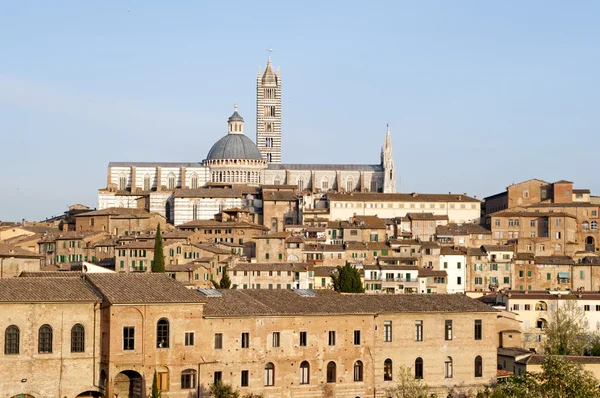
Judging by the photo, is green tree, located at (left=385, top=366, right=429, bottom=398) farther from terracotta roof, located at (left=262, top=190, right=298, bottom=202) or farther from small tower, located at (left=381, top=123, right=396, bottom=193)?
small tower, located at (left=381, top=123, right=396, bottom=193)

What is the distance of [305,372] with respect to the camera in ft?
128

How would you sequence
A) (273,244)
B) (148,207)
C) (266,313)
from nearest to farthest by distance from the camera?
(266,313), (273,244), (148,207)

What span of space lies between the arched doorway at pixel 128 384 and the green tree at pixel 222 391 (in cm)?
221

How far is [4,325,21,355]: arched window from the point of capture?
3434 cm

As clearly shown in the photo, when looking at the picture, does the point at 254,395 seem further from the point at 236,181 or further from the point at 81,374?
the point at 236,181

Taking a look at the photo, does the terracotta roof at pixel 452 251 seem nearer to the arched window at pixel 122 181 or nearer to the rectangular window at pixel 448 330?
the rectangular window at pixel 448 330

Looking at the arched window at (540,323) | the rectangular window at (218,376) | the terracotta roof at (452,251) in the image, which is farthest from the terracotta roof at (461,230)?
the rectangular window at (218,376)

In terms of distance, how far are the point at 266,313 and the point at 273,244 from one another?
35.2 metres

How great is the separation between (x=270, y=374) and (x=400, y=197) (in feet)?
182

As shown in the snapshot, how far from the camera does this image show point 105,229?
83.9 metres

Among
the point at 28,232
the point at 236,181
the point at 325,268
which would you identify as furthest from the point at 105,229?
the point at 236,181

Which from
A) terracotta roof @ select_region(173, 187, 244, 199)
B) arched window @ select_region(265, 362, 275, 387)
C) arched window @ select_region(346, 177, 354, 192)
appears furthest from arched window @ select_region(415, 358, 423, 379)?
arched window @ select_region(346, 177, 354, 192)

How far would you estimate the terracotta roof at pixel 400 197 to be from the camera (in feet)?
301

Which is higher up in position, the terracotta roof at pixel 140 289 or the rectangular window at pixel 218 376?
the terracotta roof at pixel 140 289
